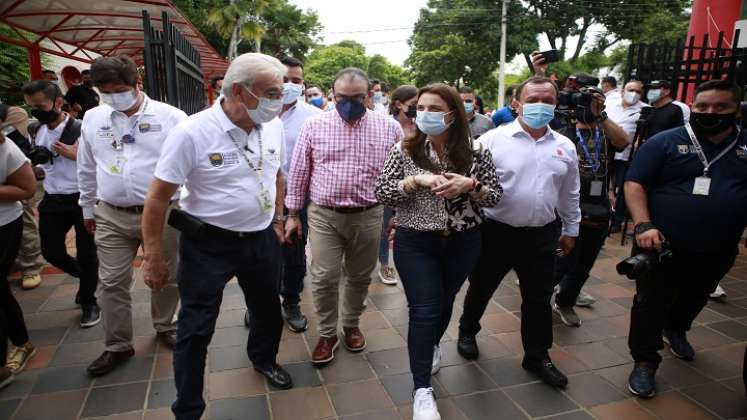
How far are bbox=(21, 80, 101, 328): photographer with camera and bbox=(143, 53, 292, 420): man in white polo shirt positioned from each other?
1.87 metres

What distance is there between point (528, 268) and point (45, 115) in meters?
3.79

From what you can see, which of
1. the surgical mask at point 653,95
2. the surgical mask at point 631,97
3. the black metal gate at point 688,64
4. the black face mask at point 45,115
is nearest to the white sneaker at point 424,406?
the black face mask at point 45,115

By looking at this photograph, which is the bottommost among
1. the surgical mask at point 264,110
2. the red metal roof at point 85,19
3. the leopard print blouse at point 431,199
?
the leopard print blouse at point 431,199

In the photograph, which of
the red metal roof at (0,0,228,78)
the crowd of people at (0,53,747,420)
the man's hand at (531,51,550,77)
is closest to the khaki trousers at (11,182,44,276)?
the crowd of people at (0,53,747,420)

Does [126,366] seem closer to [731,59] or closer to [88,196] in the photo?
[88,196]

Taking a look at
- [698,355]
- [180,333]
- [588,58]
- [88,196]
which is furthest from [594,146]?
[588,58]

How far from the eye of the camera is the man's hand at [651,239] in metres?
2.77

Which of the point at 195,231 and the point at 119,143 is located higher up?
the point at 119,143

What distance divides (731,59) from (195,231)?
19.6ft

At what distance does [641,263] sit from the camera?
2.68m

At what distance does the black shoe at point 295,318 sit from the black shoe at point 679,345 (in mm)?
2670

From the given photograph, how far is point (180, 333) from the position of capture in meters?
2.41

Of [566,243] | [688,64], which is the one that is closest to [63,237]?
[566,243]

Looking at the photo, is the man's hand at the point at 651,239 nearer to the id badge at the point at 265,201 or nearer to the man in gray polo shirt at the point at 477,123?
the id badge at the point at 265,201
